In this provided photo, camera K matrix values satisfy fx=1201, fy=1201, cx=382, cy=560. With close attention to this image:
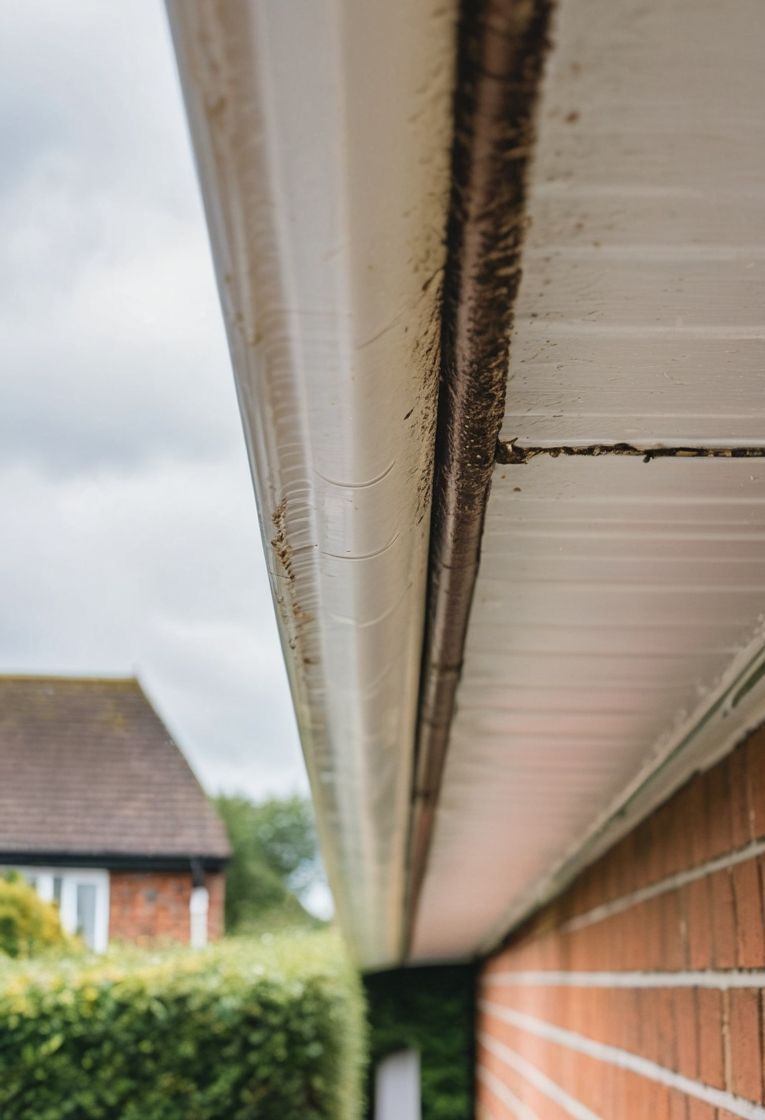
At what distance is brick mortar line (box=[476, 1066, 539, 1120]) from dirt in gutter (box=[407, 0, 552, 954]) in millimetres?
3519

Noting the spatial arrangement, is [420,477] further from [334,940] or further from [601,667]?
[334,940]

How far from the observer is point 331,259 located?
0.67 meters

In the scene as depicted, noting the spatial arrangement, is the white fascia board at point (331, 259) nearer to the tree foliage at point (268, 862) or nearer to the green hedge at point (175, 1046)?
the green hedge at point (175, 1046)

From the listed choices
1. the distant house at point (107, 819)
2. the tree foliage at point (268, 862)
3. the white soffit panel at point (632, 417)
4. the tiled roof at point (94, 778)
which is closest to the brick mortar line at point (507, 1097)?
the white soffit panel at point (632, 417)

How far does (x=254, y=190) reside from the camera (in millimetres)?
623

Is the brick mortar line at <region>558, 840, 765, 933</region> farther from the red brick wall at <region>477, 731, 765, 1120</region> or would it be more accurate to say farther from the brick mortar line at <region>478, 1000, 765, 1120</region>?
the brick mortar line at <region>478, 1000, 765, 1120</region>

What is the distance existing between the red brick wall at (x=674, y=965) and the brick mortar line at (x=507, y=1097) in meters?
1.02

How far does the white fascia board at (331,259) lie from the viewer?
21.9 inches

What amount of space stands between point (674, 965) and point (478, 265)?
1.51 meters

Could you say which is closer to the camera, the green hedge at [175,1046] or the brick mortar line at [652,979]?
the brick mortar line at [652,979]

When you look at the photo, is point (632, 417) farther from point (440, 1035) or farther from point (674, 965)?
point (440, 1035)

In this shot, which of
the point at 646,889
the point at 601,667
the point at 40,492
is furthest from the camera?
the point at 40,492

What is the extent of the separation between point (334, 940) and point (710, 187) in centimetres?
882

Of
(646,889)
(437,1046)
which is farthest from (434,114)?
(437,1046)
